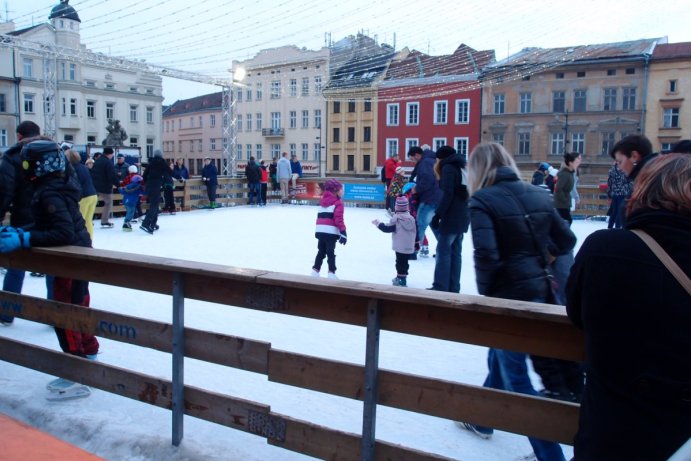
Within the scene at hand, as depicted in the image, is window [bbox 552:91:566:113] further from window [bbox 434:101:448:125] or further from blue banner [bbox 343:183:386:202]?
blue banner [bbox 343:183:386:202]

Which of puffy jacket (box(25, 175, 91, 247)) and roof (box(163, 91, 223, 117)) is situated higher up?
roof (box(163, 91, 223, 117))

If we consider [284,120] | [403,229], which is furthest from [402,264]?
[284,120]

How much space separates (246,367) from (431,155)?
232 inches

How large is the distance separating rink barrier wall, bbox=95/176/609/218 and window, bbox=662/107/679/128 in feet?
79.4

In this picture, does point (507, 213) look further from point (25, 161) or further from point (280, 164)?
point (280, 164)

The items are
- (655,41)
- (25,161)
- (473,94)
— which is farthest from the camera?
(473,94)

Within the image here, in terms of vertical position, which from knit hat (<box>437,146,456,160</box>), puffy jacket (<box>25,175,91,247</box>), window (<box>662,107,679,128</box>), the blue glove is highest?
window (<box>662,107,679,128</box>)

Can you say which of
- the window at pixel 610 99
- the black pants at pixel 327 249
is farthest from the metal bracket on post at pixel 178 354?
the window at pixel 610 99

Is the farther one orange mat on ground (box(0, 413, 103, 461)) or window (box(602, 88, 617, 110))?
window (box(602, 88, 617, 110))

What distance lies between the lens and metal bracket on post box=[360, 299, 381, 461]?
245 centimetres

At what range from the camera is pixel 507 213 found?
2834 mm

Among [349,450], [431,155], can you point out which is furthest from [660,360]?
[431,155]

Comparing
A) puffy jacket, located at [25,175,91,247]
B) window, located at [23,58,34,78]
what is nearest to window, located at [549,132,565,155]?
window, located at [23,58,34,78]

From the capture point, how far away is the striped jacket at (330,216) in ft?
23.5
